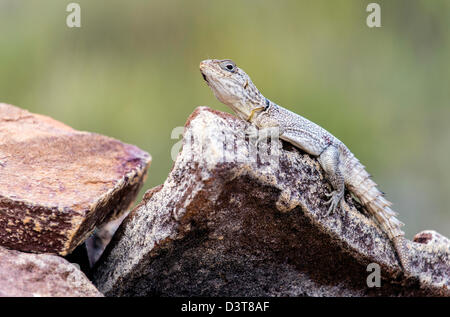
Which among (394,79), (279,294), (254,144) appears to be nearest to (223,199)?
(254,144)

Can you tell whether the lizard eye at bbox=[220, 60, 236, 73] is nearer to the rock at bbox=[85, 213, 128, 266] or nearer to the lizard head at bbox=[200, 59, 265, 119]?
the lizard head at bbox=[200, 59, 265, 119]

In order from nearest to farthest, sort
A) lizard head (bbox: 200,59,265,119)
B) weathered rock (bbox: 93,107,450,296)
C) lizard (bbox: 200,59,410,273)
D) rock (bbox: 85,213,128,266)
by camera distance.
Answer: weathered rock (bbox: 93,107,450,296), lizard (bbox: 200,59,410,273), lizard head (bbox: 200,59,265,119), rock (bbox: 85,213,128,266)

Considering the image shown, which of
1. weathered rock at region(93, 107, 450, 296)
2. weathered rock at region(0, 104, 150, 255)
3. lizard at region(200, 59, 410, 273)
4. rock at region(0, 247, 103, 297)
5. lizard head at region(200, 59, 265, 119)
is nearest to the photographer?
rock at region(0, 247, 103, 297)

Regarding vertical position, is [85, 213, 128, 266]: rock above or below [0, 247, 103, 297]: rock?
below

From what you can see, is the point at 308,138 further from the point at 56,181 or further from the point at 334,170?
the point at 56,181

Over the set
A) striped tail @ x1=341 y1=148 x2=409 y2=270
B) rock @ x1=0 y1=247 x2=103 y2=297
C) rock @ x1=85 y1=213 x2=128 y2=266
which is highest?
striped tail @ x1=341 y1=148 x2=409 y2=270

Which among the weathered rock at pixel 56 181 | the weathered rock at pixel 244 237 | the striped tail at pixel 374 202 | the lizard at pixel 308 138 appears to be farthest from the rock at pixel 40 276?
the striped tail at pixel 374 202

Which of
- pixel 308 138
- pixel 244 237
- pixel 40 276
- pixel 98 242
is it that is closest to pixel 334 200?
pixel 308 138

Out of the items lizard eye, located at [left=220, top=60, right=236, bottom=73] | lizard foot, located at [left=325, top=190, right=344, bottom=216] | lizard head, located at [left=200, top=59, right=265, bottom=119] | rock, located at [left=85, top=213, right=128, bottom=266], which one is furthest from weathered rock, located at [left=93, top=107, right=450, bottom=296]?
rock, located at [left=85, top=213, right=128, bottom=266]

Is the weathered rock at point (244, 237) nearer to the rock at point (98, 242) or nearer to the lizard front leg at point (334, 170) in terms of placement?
the lizard front leg at point (334, 170)

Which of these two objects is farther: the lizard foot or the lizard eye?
the lizard eye
